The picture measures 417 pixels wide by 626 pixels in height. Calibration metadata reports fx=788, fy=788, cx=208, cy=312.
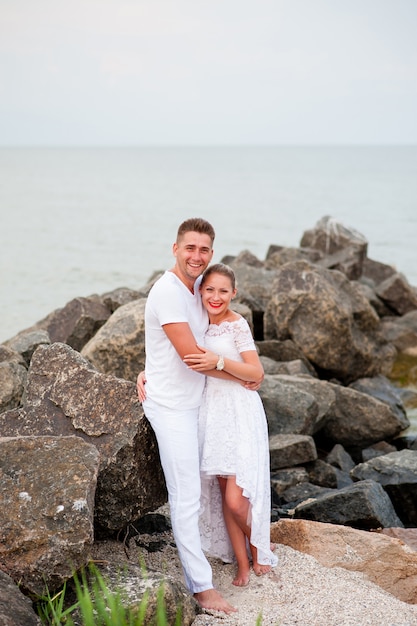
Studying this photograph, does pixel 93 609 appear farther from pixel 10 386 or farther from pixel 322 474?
pixel 322 474

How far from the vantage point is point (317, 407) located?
31.0ft

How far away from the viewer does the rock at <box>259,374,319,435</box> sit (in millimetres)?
9188

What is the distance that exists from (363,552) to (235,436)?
4.52ft

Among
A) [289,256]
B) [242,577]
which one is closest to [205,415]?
[242,577]

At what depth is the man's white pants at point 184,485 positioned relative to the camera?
205 inches

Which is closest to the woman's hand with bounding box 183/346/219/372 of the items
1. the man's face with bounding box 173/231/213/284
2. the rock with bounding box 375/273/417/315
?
the man's face with bounding box 173/231/213/284

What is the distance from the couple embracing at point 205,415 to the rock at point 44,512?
67 centimetres

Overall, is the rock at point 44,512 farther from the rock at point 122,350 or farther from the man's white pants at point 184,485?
the rock at point 122,350

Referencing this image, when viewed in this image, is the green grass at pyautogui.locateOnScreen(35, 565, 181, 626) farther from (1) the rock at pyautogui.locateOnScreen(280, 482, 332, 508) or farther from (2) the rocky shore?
(1) the rock at pyautogui.locateOnScreen(280, 482, 332, 508)

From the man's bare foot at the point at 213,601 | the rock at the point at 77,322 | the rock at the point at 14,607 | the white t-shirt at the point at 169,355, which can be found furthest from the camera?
the rock at the point at 77,322

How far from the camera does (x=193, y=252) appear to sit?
5.23m

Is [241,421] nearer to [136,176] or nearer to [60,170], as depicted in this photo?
[136,176]

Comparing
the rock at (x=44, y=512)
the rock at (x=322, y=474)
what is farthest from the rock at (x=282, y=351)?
the rock at (x=44, y=512)

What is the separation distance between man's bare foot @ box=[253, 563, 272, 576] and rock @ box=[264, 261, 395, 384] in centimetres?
673
